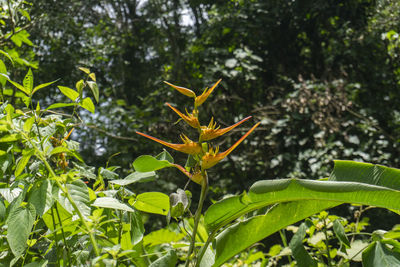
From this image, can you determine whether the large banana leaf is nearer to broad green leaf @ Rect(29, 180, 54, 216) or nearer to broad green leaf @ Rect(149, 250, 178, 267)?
broad green leaf @ Rect(149, 250, 178, 267)

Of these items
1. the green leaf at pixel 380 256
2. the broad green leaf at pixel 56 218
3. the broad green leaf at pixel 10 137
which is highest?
the broad green leaf at pixel 10 137

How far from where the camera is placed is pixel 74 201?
501mm

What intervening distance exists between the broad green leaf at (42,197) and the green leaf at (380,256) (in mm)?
428

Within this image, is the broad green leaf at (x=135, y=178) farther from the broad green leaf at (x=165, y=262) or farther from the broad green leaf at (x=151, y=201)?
the broad green leaf at (x=165, y=262)

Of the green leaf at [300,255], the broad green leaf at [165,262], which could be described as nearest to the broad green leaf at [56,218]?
the broad green leaf at [165,262]

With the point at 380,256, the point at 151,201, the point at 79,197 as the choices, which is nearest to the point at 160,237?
the point at 151,201

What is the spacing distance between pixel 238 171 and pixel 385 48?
70.0 inches

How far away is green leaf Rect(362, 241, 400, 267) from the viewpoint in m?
0.49

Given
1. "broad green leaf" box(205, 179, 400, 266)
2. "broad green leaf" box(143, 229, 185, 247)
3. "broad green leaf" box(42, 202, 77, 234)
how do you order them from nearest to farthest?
"broad green leaf" box(205, 179, 400, 266) < "broad green leaf" box(42, 202, 77, 234) < "broad green leaf" box(143, 229, 185, 247)

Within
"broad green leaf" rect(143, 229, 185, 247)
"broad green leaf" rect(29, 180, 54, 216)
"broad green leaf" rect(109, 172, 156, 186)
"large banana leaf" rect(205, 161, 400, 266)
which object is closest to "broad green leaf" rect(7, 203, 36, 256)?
"broad green leaf" rect(29, 180, 54, 216)

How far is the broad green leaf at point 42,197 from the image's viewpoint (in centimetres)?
49

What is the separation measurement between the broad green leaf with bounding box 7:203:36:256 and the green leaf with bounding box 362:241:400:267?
446mm

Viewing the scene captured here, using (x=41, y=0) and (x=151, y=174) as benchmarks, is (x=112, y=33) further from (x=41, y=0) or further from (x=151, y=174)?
(x=151, y=174)

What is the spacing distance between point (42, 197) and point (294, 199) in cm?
34
